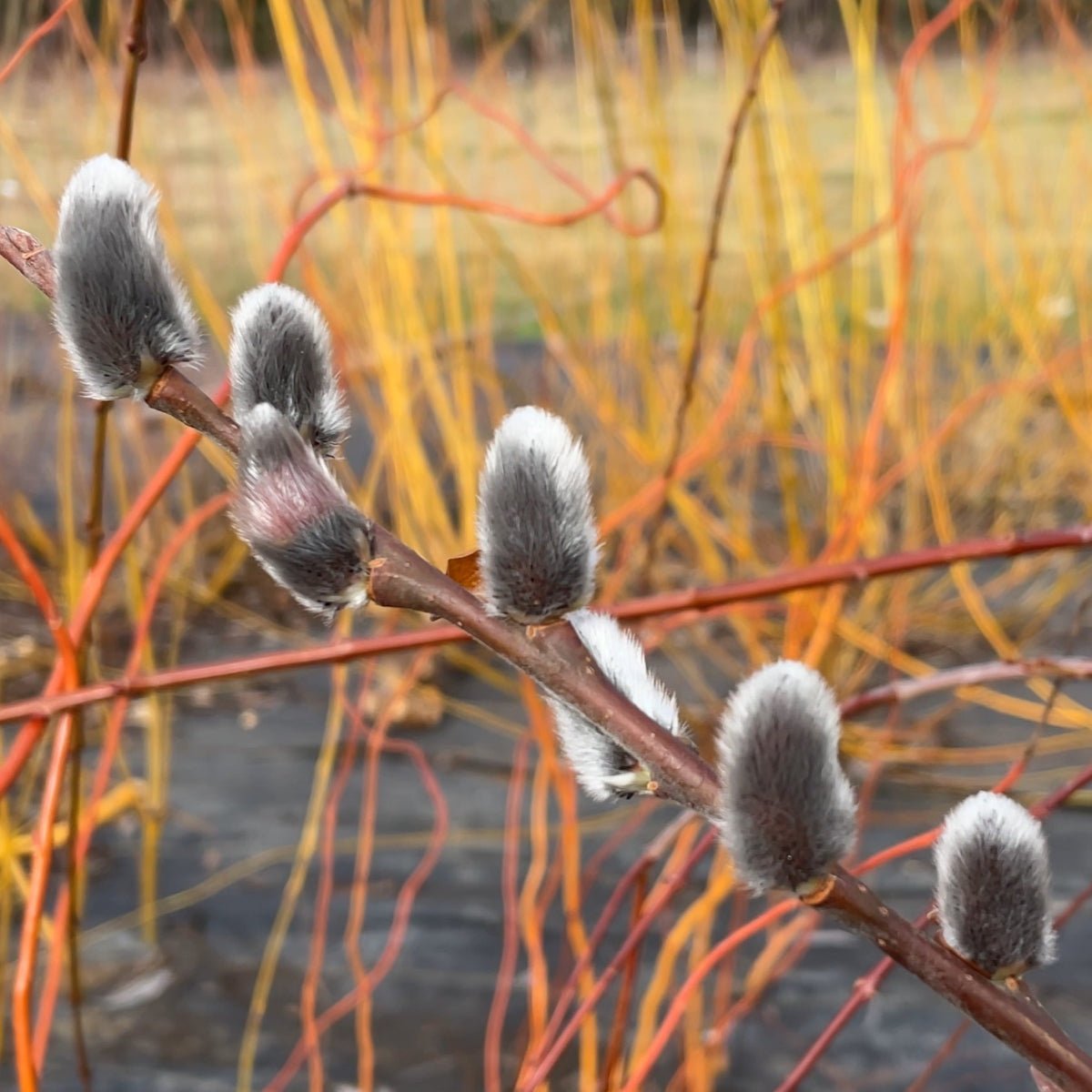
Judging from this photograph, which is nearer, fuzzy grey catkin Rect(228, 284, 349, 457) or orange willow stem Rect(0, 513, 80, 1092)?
fuzzy grey catkin Rect(228, 284, 349, 457)

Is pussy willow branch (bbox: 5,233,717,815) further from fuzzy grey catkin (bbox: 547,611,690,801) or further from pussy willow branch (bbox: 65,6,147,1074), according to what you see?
pussy willow branch (bbox: 65,6,147,1074)

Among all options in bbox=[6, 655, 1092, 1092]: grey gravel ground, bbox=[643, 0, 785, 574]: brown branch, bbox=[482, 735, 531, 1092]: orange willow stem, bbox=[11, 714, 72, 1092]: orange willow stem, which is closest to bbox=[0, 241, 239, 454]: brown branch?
bbox=[11, 714, 72, 1092]: orange willow stem

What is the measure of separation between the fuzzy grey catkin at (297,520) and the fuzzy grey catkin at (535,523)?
19 mm

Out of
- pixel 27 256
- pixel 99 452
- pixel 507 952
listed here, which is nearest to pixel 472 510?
pixel 99 452

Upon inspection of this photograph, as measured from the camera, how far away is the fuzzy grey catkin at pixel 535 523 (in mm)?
153

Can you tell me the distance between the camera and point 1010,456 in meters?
2.24

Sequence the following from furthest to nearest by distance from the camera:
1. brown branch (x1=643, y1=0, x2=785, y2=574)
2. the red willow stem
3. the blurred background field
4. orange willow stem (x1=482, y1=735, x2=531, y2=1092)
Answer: the blurred background field
orange willow stem (x1=482, y1=735, x2=531, y2=1092)
brown branch (x1=643, y1=0, x2=785, y2=574)
the red willow stem

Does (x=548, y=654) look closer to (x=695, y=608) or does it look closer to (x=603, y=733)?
(x=603, y=733)

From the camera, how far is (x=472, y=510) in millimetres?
545

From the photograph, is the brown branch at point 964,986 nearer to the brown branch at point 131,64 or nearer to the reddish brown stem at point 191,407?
the reddish brown stem at point 191,407

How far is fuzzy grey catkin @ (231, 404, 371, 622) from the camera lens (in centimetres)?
15

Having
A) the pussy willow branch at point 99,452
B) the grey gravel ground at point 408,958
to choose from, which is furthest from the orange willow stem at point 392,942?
the pussy willow branch at point 99,452

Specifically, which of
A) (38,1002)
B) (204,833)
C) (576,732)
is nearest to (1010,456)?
(204,833)

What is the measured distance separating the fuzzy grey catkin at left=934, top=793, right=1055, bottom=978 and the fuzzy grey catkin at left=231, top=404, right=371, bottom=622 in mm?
95
